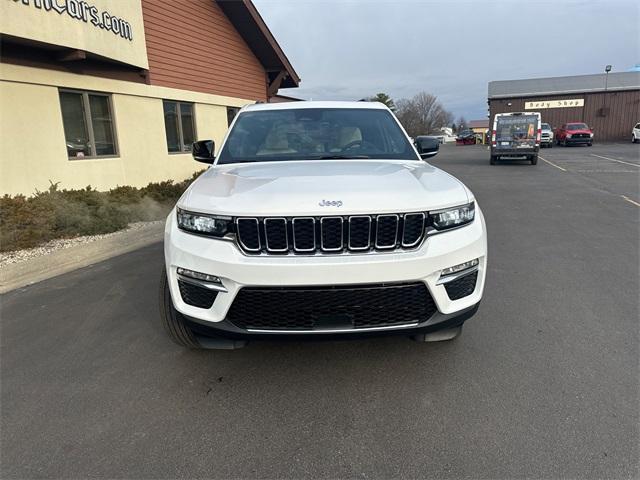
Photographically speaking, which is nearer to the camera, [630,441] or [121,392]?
[630,441]

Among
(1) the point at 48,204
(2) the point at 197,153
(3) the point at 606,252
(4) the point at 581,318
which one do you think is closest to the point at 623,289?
(4) the point at 581,318

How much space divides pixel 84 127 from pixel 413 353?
8849 millimetres

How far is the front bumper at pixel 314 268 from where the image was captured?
2.37 metres

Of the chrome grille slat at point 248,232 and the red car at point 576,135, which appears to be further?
the red car at point 576,135

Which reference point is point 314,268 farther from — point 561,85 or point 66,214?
point 561,85

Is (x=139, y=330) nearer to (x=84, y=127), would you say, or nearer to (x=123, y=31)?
(x=84, y=127)

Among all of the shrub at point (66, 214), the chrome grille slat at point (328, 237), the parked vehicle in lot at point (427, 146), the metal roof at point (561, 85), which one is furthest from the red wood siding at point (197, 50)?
the metal roof at point (561, 85)

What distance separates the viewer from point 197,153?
4305 millimetres

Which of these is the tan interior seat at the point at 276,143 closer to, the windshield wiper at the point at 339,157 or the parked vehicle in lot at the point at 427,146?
the windshield wiper at the point at 339,157

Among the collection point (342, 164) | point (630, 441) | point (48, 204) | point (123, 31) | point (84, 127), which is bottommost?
point (630, 441)

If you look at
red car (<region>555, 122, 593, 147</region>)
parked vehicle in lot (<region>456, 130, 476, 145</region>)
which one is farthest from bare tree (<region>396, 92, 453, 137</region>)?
red car (<region>555, 122, 593, 147</region>)

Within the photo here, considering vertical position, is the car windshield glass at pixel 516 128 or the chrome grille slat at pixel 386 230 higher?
the car windshield glass at pixel 516 128

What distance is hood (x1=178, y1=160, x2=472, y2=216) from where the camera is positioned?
8.07 ft

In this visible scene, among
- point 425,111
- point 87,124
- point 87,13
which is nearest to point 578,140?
point 87,124
